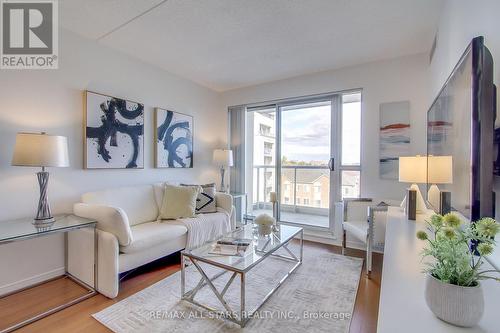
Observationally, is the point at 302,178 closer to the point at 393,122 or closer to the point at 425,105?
the point at 393,122

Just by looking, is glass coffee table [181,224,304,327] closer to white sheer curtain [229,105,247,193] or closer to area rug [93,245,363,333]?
area rug [93,245,363,333]

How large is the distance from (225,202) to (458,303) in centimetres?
289

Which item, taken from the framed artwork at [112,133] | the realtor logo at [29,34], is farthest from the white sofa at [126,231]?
the realtor logo at [29,34]

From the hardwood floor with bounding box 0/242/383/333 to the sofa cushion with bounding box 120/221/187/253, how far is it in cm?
33

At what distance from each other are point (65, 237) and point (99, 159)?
0.86 m

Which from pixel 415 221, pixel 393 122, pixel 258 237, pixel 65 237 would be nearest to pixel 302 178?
pixel 393 122

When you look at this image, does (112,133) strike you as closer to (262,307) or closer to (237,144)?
(237,144)

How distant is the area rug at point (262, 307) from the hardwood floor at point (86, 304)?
0.21 feet

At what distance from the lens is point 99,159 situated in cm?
264

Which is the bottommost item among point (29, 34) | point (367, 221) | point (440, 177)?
point (367, 221)

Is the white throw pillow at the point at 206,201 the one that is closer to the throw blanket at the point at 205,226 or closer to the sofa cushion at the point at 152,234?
the throw blanket at the point at 205,226

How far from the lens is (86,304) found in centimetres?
187

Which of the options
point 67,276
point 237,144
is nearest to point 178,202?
point 67,276

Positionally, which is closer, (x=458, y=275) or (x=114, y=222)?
(x=458, y=275)
